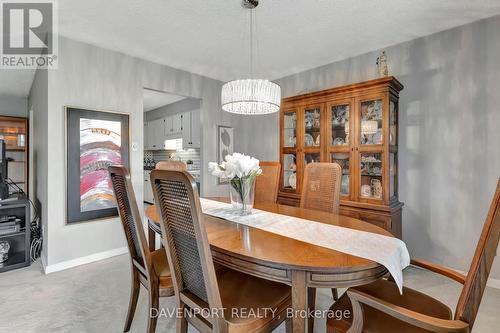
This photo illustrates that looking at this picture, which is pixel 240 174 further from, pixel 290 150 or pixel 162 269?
pixel 290 150

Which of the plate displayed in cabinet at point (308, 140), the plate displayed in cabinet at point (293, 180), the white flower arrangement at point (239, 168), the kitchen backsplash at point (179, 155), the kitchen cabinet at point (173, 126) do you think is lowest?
the plate displayed in cabinet at point (293, 180)

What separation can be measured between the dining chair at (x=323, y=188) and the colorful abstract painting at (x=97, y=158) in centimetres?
233

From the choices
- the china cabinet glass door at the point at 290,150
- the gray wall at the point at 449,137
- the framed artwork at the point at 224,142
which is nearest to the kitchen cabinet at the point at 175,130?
the framed artwork at the point at 224,142

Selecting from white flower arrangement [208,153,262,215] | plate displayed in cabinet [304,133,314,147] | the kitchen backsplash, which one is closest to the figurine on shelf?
plate displayed in cabinet [304,133,314,147]

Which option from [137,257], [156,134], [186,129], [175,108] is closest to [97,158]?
[137,257]

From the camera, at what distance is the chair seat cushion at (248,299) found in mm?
1165

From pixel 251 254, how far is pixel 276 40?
2.46 m

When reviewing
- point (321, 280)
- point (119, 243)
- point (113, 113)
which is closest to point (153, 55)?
point (113, 113)

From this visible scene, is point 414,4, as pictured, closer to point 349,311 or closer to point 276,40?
point 276,40

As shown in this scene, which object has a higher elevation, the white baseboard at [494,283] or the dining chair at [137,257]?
the dining chair at [137,257]

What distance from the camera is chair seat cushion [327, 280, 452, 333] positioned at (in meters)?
1.11

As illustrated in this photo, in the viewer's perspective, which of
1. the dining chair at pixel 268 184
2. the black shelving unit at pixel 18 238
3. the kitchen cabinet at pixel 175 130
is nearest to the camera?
the dining chair at pixel 268 184

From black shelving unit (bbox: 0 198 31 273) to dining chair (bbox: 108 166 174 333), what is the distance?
6.51 ft

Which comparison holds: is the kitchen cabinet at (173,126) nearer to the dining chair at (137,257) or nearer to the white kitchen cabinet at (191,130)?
the white kitchen cabinet at (191,130)
